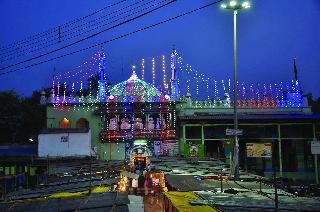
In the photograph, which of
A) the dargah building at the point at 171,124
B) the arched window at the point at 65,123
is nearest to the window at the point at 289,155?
the dargah building at the point at 171,124

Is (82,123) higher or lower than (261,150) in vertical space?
higher

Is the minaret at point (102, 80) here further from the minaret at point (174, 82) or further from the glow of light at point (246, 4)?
the glow of light at point (246, 4)

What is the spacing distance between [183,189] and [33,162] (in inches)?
763

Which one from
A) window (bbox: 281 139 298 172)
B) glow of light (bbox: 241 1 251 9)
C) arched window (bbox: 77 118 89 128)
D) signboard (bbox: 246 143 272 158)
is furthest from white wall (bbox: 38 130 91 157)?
glow of light (bbox: 241 1 251 9)

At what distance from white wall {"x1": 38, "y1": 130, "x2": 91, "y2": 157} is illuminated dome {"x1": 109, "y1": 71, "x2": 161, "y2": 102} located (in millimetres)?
4816

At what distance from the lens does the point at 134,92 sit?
39.6 m

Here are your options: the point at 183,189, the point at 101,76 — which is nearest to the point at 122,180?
the point at 183,189

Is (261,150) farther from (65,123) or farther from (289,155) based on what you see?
(65,123)

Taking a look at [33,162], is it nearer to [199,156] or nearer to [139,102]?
[139,102]

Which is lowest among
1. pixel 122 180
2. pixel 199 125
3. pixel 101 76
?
pixel 122 180

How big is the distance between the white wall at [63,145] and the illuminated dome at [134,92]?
4.82 m

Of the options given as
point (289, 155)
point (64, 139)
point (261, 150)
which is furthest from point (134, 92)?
point (261, 150)

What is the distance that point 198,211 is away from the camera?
36.3 ft

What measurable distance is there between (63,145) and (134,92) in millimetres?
7739
